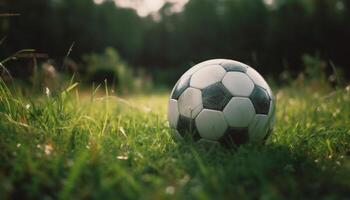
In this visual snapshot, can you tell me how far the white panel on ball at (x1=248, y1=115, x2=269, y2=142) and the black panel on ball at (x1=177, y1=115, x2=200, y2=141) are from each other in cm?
41

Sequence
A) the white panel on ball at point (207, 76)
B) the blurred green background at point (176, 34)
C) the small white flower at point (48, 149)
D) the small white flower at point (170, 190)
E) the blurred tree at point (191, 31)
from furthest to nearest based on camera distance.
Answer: the blurred tree at point (191, 31) → the blurred green background at point (176, 34) → the white panel on ball at point (207, 76) → the small white flower at point (48, 149) → the small white flower at point (170, 190)

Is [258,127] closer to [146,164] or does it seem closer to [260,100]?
[260,100]

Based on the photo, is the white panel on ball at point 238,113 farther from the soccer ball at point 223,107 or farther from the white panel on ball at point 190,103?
the white panel on ball at point 190,103

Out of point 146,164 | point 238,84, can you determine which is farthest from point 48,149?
point 238,84

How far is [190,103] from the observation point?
2.95 metres

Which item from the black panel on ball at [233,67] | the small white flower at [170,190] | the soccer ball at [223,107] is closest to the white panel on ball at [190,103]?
the soccer ball at [223,107]

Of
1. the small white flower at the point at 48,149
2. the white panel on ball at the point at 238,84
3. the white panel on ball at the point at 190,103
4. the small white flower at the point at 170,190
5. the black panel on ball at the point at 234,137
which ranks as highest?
the white panel on ball at the point at 238,84

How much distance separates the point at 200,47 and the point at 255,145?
39086 millimetres

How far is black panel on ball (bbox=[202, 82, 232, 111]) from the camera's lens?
2.87m

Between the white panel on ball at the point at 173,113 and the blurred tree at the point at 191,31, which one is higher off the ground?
the white panel on ball at the point at 173,113

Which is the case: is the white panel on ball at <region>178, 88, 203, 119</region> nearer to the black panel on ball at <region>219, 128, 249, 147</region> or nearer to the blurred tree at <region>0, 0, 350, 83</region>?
the black panel on ball at <region>219, 128, 249, 147</region>

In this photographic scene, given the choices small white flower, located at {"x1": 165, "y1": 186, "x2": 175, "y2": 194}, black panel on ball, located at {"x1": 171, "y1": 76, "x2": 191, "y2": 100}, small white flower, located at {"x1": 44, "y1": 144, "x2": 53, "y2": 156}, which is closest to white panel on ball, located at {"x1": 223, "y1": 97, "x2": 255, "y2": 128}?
black panel on ball, located at {"x1": 171, "y1": 76, "x2": 191, "y2": 100}

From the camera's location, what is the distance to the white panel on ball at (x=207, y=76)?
2965mm

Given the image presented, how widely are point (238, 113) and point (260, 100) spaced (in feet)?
0.77
